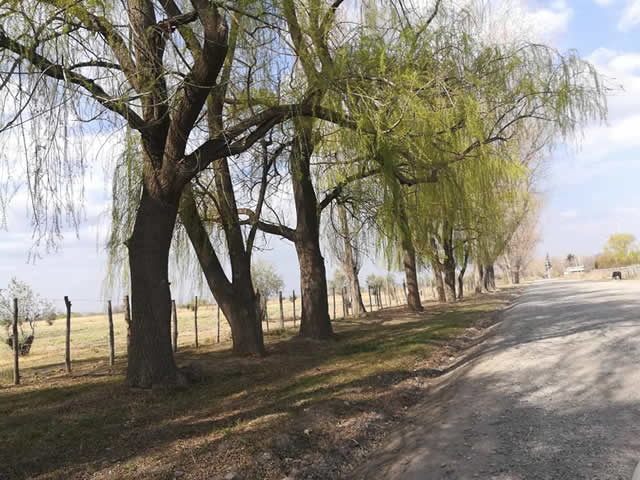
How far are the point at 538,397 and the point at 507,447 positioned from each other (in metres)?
1.72

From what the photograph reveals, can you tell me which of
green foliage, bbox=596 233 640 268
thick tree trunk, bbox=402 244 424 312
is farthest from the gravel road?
green foliage, bbox=596 233 640 268

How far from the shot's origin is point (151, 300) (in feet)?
25.0

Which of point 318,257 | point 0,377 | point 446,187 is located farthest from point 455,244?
point 0,377

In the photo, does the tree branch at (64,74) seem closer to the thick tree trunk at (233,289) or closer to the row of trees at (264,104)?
the row of trees at (264,104)

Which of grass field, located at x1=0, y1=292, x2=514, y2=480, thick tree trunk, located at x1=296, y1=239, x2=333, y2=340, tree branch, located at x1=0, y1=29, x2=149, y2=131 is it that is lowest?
grass field, located at x1=0, y1=292, x2=514, y2=480

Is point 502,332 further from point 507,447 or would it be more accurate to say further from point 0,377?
point 0,377

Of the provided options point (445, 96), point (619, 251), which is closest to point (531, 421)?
point (445, 96)

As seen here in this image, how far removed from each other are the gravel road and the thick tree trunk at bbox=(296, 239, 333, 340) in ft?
17.2

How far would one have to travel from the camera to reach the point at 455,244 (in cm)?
2652

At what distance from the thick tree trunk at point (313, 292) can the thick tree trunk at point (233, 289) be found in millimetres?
2281

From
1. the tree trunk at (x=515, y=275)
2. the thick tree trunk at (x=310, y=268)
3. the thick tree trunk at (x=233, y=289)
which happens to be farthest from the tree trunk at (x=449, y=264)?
the tree trunk at (x=515, y=275)

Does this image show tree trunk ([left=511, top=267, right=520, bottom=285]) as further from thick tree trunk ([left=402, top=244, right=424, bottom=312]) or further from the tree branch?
the tree branch

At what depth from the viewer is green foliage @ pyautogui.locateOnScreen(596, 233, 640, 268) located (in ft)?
245

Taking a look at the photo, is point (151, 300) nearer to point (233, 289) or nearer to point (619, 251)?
point (233, 289)
